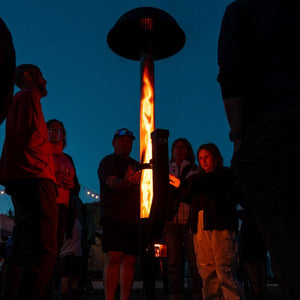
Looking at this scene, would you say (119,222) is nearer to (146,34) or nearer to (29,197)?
(29,197)

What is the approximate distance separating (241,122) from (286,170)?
278 mm

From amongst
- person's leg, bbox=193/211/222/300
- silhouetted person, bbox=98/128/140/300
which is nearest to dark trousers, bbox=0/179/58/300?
silhouetted person, bbox=98/128/140/300

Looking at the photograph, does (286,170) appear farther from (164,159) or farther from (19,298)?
(19,298)

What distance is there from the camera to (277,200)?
1.08 meters

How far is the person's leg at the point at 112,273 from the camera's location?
3.20 meters

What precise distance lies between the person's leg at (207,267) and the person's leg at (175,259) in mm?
289

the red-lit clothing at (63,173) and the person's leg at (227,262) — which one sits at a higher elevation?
the red-lit clothing at (63,173)

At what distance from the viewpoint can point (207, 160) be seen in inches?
146

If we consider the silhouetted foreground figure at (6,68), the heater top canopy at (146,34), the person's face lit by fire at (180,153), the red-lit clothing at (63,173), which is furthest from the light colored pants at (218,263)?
the silhouetted foreground figure at (6,68)

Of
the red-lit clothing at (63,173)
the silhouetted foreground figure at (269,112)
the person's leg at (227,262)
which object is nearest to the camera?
the silhouetted foreground figure at (269,112)

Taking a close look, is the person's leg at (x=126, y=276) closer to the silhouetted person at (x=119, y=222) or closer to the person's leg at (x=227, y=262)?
the silhouetted person at (x=119, y=222)

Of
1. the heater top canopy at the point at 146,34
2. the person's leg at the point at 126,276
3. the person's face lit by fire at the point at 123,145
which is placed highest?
the heater top canopy at the point at 146,34

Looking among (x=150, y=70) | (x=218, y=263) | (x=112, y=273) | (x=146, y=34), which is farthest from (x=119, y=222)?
(x=146, y=34)

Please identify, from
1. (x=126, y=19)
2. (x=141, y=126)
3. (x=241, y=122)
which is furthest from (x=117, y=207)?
(x=241, y=122)
